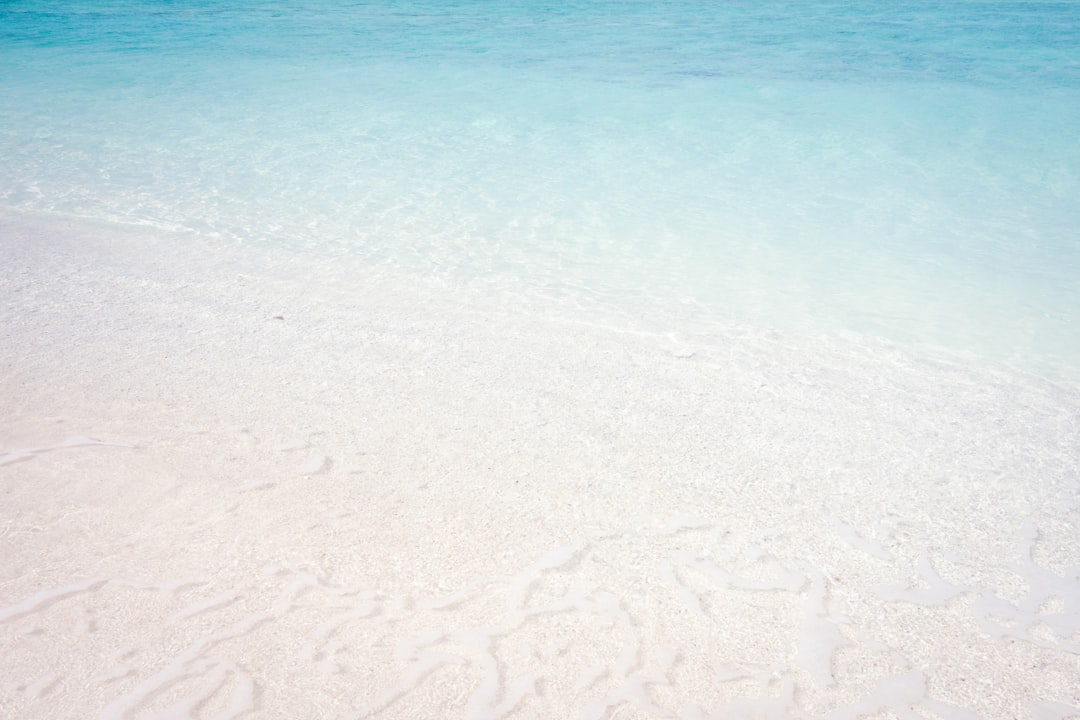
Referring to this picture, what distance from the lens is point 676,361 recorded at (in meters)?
4.99

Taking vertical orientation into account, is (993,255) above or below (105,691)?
below

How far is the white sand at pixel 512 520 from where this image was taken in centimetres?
272

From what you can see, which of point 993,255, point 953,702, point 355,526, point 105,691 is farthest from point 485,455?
point 993,255

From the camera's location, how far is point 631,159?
30.5 feet

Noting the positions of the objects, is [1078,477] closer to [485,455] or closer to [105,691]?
[485,455]

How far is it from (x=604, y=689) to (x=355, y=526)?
4.11ft

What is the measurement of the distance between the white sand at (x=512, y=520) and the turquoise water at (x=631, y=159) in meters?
1.18

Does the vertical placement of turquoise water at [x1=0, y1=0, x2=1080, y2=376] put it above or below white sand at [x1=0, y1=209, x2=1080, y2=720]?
below

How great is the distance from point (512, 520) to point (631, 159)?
6580 millimetres

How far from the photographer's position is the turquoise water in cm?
634

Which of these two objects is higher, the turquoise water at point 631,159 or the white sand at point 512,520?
the white sand at point 512,520

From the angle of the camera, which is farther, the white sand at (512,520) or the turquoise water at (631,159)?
the turquoise water at (631,159)

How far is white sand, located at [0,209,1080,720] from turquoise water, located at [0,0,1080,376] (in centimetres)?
118

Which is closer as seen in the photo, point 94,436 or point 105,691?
point 105,691
